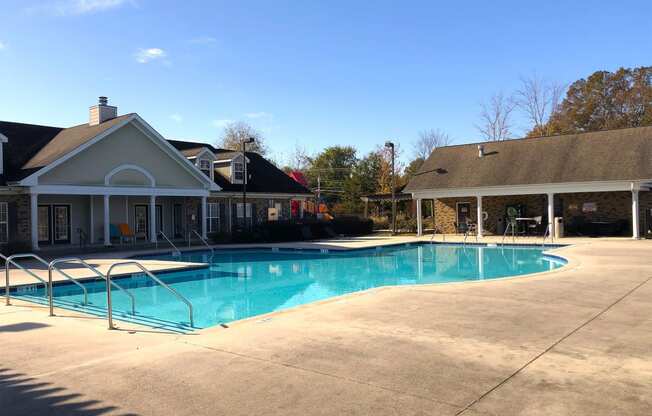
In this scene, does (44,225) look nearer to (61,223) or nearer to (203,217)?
(61,223)

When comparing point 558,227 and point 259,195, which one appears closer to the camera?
point 558,227

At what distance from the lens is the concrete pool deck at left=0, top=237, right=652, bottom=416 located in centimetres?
472

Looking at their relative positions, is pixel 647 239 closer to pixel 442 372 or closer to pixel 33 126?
pixel 442 372

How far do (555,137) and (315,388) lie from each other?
1118 inches

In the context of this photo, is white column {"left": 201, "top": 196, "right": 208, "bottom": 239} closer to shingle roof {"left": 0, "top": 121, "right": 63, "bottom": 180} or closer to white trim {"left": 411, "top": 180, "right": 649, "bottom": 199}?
shingle roof {"left": 0, "top": 121, "right": 63, "bottom": 180}

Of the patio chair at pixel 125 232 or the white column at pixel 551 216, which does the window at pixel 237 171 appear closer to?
the patio chair at pixel 125 232

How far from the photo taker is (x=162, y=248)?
2403 cm

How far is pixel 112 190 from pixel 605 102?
44.9 metres

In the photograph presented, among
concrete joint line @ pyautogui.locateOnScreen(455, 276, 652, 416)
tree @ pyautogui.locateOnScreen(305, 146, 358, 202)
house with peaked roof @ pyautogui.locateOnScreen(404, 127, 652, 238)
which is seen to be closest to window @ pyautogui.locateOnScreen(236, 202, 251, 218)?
house with peaked roof @ pyautogui.locateOnScreen(404, 127, 652, 238)

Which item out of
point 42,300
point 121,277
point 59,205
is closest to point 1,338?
point 42,300

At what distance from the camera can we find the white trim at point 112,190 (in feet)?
69.7

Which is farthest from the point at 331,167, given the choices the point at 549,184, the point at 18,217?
the point at 18,217

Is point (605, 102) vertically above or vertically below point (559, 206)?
above

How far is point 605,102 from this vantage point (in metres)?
50.3
